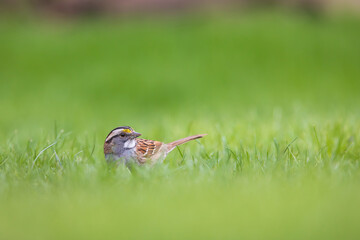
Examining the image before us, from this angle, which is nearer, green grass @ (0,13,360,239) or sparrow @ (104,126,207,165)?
green grass @ (0,13,360,239)

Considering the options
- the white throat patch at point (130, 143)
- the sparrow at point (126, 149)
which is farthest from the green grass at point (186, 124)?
the white throat patch at point (130, 143)

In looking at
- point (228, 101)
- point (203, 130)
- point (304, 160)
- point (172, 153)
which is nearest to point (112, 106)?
point (228, 101)

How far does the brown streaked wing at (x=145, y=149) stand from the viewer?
4.52 metres

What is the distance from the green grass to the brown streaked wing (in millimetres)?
245

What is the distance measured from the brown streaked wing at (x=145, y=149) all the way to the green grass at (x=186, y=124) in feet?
0.80

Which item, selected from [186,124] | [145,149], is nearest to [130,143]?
[145,149]

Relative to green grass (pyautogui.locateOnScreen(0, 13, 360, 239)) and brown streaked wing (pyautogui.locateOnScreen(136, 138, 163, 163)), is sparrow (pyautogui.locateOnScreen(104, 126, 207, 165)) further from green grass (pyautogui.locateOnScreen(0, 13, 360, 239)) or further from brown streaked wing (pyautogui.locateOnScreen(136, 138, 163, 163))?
green grass (pyautogui.locateOnScreen(0, 13, 360, 239))

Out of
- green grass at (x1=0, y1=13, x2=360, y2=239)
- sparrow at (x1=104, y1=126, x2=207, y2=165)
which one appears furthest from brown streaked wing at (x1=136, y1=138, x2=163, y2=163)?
green grass at (x1=0, y1=13, x2=360, y2=239)

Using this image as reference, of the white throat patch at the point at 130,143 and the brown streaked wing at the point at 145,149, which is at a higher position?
the white throat patch at the point at 130,143

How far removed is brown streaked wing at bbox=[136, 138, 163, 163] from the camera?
4519 millimetres

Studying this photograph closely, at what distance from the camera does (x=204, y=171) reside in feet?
12.7

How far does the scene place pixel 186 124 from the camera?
7.19 meters

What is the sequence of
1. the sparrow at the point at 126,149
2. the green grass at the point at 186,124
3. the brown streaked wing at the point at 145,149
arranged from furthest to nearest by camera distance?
the brown streaked wing at the point at 145,149, the sparrow at the point at 126,149, the green grass at the point at 186,124

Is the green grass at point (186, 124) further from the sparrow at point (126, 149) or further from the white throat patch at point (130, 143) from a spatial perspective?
the white throat patch at point (130, 143)
